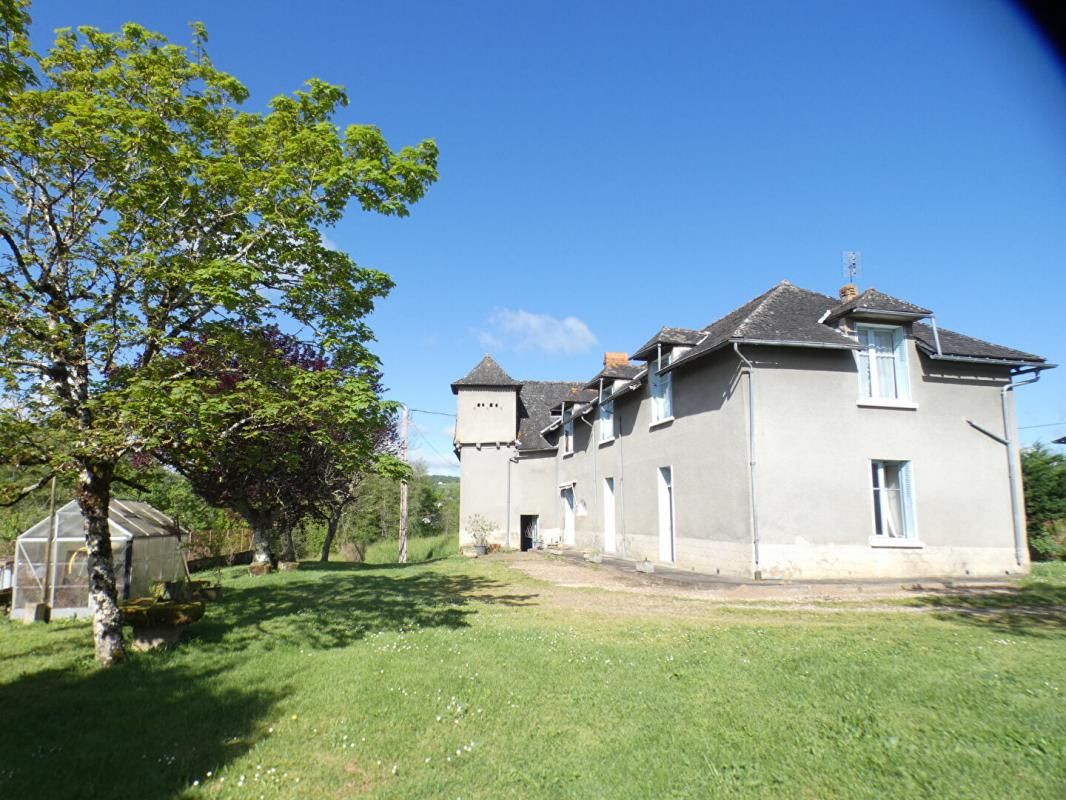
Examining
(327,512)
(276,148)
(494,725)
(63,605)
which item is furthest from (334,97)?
(327,512)

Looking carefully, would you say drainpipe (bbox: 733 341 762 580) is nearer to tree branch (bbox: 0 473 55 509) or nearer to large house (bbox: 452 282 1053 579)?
large house (bbox: 452 282 1053 579)

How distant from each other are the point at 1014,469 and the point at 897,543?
411 cm

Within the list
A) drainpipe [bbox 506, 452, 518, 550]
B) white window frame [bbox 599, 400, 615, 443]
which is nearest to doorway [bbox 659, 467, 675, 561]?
white window frame [bbox 599, 400, 615, 443]

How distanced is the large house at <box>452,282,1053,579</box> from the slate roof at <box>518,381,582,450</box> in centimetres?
1211

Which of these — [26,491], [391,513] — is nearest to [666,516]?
[26,491]

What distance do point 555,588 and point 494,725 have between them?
9137 mm

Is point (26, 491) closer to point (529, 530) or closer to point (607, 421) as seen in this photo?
point (607, 421)

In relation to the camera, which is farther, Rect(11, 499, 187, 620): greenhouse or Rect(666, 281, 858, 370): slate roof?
Rect(666, 281, 858, 370): slate roof

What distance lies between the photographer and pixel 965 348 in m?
15.6

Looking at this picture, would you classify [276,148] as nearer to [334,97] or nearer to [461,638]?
[334,97]

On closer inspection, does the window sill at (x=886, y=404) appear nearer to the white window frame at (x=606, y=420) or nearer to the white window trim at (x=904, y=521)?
the white window trim at (x=904, y=521)

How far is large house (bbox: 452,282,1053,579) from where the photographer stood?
45.8 feet

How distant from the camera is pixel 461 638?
8.22 m

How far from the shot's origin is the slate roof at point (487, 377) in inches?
1147
